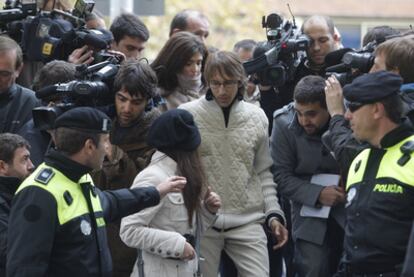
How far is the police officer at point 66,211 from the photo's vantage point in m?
6.08

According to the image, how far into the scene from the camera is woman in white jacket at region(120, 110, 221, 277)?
700 centimetres

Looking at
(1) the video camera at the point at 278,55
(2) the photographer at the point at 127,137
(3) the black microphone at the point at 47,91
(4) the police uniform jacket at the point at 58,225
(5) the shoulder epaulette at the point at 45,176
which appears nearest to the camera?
(4) the police uniform jacket at the point at 58,225

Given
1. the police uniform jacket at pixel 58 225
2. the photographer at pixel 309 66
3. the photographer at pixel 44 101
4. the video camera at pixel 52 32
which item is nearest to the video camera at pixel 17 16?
the video camera at pixel 52 32

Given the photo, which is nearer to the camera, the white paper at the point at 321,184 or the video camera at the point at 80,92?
the video camera at the point at 80,92

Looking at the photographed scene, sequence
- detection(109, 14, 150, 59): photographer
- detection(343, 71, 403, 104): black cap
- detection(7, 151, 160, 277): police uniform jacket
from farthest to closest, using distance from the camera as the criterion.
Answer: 1. detection(109, 14, 150, 59): photographer
2. detection(343, 71, 403, 104): black cap
3. detection(7, 151, 160, 277): police uniform jacket

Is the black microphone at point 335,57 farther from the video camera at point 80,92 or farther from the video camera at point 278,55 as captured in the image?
the video camera at point 80,92

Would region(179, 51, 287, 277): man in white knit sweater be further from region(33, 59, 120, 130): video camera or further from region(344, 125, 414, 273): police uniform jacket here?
region(344, 125, 414, 273): police uniform jacket

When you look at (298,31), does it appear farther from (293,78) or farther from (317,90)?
(317,90)

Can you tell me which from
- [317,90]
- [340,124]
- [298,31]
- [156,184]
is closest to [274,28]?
[298,31]

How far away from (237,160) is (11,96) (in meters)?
1.69

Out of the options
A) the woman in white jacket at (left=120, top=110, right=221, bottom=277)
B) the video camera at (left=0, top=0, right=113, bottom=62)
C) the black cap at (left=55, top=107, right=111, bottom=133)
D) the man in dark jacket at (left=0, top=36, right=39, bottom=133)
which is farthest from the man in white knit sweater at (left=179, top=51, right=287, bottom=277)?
the black cap at (left=55, top=107, right=111, bottom=133)

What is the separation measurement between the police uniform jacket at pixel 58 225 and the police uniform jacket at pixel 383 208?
1431 millimetres

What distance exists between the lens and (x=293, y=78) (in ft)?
29.1

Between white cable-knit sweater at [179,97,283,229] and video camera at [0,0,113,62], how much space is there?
93 cm
